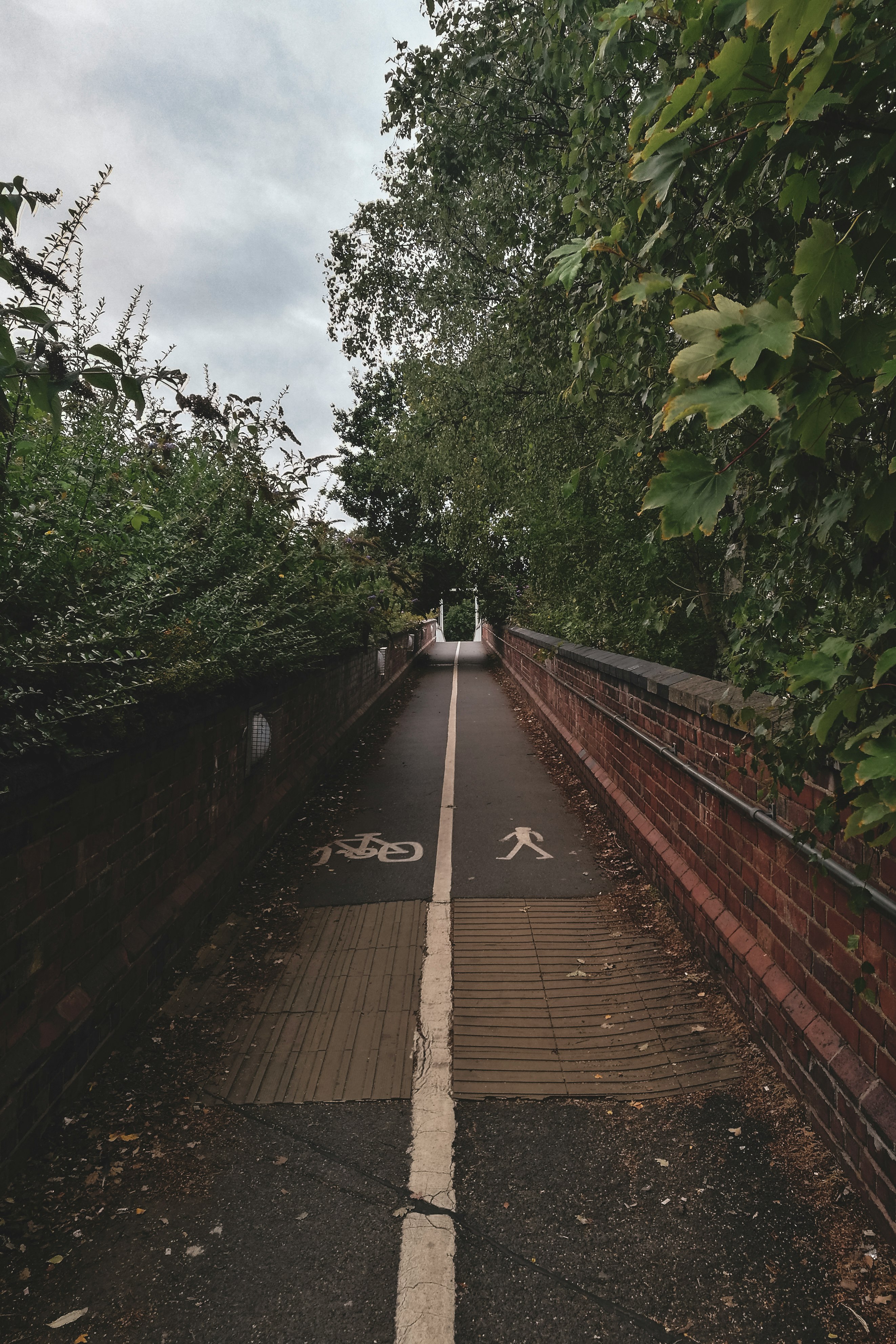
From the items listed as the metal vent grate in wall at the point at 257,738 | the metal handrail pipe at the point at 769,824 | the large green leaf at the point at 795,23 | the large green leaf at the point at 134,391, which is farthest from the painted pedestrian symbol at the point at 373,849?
the large green leaf at the point at 795,23

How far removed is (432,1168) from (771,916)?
182cm

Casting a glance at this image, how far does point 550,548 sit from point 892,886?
9896mm

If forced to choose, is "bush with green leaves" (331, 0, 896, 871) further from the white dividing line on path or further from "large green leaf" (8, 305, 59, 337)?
the white dividing line on path

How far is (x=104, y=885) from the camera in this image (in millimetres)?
3555

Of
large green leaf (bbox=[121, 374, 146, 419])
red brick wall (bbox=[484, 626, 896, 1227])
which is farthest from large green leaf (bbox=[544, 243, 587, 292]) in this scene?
red brick wall (bbox=[484, 626, 896, 1227])

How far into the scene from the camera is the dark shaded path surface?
87.7 inches

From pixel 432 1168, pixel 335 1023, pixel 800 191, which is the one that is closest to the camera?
pixel 800 191

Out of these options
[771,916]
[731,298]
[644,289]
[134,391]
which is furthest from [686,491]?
[771,916]

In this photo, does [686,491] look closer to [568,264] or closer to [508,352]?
[568,264]

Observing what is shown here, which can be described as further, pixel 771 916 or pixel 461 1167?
pixel 771 916

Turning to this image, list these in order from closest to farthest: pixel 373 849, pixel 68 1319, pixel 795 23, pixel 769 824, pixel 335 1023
→ 1. pixel 795 23
2. pixel 68 1319
3. pixel 769 824
4. pixel 335 1023
5. pixel 373 849

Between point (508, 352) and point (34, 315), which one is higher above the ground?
point (508, 352)

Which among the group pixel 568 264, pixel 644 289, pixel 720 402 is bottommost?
pixel 720 402

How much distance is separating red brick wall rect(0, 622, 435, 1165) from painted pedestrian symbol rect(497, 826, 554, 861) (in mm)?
2094
